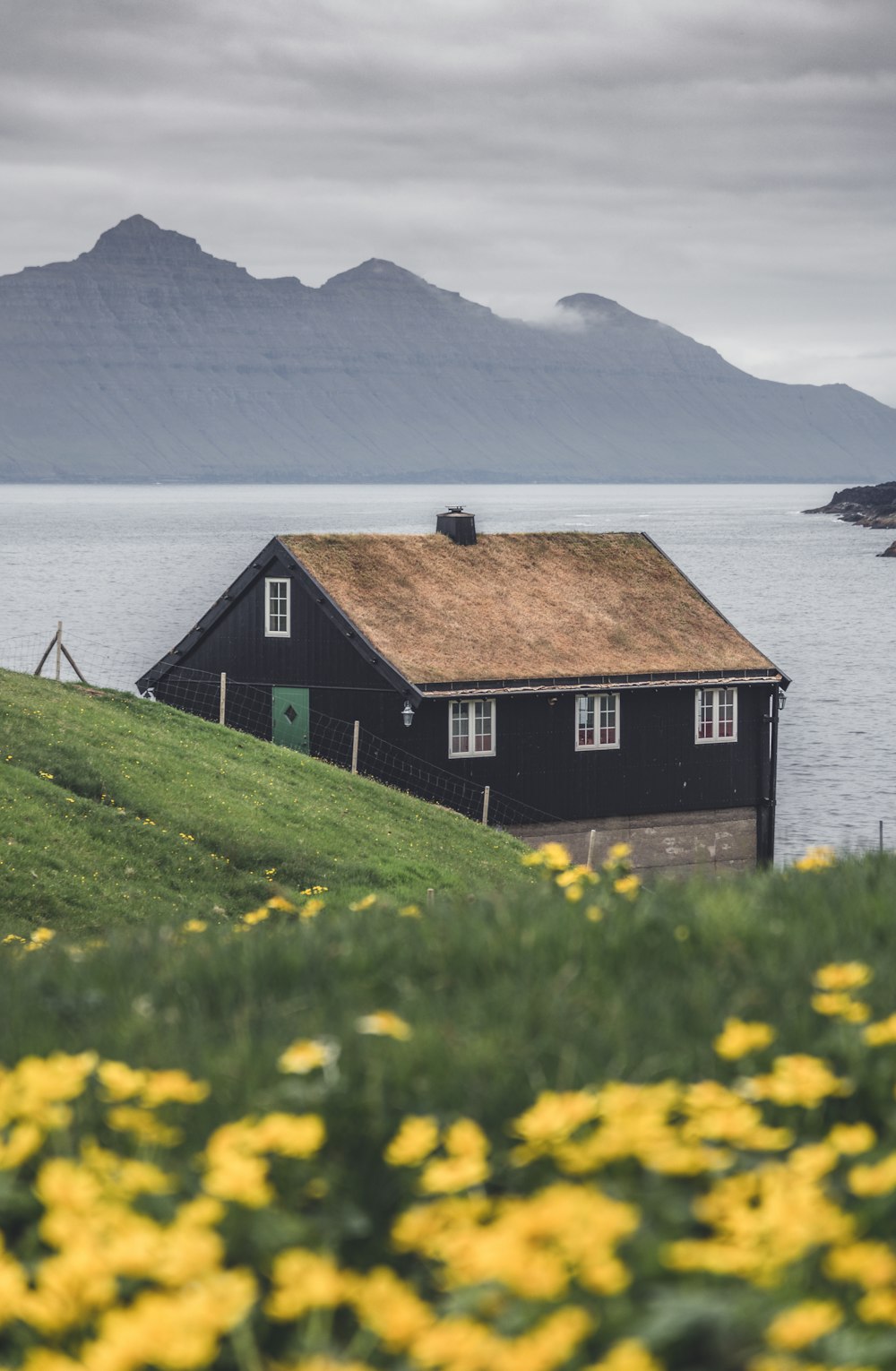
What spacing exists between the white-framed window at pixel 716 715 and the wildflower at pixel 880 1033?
36.5 meters

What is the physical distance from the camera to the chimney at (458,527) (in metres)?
43.6

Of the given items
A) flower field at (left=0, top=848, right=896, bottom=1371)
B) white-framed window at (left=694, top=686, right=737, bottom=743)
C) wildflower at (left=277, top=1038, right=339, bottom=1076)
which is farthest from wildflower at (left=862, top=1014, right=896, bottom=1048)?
white-framed window at (left=694, top=686, right=737, bottom=743)

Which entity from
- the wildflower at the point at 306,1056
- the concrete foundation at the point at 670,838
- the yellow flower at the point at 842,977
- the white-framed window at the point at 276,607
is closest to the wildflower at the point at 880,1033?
the yellow flower at the point at 842,977

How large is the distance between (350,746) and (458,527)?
802 centimetres

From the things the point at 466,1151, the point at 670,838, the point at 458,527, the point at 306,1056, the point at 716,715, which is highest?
the point at 458,527

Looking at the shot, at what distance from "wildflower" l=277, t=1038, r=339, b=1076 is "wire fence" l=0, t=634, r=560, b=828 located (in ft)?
102

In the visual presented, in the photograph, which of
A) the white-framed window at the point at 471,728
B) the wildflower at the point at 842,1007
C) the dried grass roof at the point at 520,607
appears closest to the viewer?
the wildflower at the point at 842,1007

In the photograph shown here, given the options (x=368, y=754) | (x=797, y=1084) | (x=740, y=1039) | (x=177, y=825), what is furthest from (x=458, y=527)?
(x=797, y=1084)

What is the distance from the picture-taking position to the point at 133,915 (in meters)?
21.6

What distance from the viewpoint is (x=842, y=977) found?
5781mm

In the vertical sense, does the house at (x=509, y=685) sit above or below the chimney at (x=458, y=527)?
below

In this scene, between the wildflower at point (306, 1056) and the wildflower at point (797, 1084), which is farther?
the wildflower at point (306, 1056)

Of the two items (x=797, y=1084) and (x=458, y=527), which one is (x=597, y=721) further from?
(x=797, y=1084)

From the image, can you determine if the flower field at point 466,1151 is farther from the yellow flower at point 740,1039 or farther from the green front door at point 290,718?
the green front door at point 290,718
